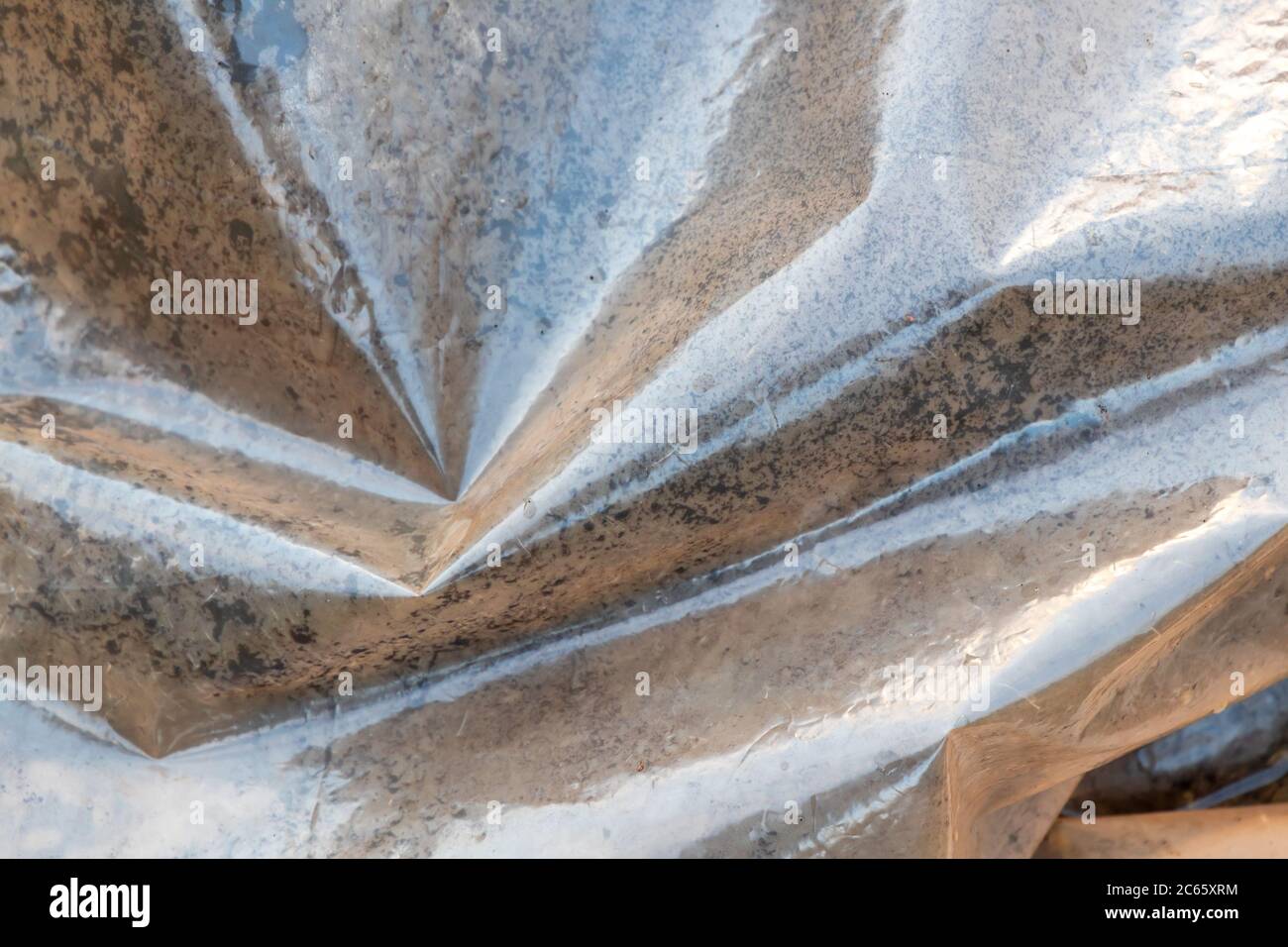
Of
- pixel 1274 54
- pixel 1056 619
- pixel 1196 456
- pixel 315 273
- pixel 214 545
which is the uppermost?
pixel 1274 54

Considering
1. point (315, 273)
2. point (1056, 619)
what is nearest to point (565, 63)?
point (315, 273)

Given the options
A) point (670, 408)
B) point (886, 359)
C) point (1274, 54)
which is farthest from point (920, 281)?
point (1274, 54)

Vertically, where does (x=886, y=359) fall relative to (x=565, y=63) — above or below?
below

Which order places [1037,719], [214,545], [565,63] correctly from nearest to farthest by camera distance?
[214,545]
[1037,719]
[565,63]

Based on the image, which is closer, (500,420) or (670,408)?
(670,408)

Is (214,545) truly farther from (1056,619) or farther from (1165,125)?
(1165,125)

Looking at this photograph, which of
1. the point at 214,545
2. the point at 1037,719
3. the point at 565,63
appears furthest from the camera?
the point at 565,63
